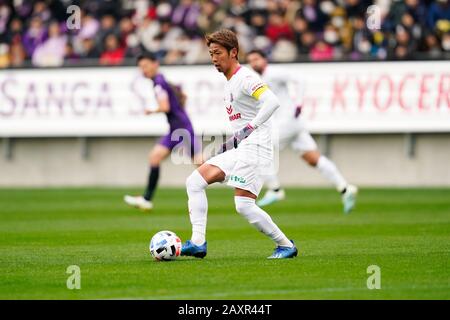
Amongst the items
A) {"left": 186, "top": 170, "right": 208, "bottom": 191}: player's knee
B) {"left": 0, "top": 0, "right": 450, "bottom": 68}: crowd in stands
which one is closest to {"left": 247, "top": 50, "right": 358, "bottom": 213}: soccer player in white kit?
{"left": 0, "top": 0, "right": 450, "bottom": 68}: crowd in stands

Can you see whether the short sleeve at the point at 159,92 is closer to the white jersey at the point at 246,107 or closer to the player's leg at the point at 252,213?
the white jersey at the point at 246,107

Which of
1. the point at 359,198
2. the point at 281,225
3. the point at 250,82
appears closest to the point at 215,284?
the point at 250,82

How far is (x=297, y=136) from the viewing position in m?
18.6

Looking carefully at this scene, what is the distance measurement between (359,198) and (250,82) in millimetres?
10419

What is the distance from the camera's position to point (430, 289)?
889 centimetres

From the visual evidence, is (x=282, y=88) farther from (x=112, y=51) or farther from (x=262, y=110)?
(x=262, y=110)

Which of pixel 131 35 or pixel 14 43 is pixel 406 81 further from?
pixel 14 43

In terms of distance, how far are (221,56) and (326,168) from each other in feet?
25.1

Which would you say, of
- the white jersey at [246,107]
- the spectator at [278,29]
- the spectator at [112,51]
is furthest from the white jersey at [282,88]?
the white jersey at [246,107]

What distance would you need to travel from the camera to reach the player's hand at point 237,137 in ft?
34.6

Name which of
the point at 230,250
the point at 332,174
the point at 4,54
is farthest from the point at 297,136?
the point at 4,54

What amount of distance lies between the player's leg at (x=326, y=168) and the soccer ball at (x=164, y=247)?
7.01 m

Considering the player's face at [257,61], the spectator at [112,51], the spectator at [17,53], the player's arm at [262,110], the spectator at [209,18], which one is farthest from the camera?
the spectator at [17,53]

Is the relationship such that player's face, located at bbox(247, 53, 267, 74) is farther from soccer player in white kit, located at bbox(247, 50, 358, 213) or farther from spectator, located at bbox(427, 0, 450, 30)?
spectator, located at bbox(427, 0, 450, 30)
